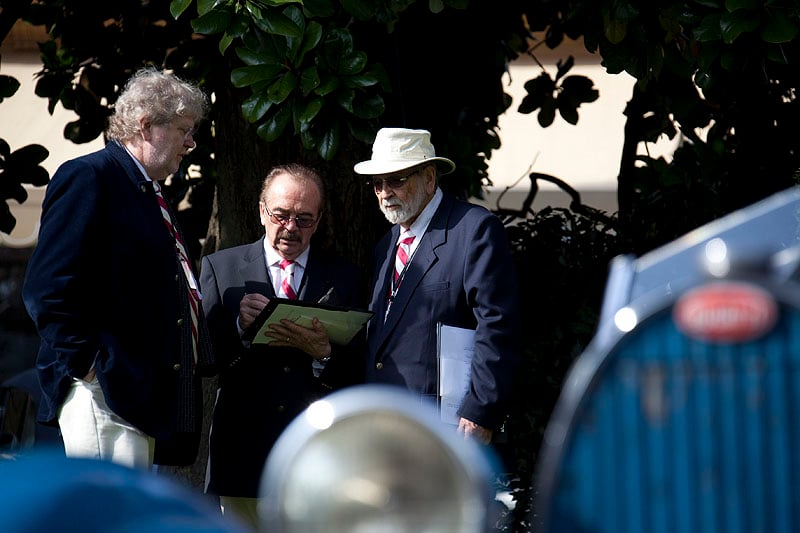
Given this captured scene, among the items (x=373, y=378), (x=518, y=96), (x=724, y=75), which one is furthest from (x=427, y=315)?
(x=518, y=96)

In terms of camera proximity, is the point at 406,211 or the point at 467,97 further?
the point at 467,97

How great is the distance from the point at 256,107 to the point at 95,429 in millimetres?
1456

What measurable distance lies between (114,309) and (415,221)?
3.43ft

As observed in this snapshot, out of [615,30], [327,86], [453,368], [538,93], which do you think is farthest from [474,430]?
[538,93]

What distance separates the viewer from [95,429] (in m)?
3.59

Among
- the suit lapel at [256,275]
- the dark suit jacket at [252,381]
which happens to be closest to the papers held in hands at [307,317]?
the dark suit jacket at [252,381]

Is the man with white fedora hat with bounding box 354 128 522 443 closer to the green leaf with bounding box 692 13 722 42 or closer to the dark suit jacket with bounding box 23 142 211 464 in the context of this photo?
the dark suit jacket with bounding box 23 142 211 464

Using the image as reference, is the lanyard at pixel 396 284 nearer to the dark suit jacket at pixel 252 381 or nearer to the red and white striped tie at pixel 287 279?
the dark suit jacket at pixel 252 381

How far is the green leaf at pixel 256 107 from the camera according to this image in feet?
14.8

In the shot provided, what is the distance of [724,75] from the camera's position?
499 centimetres

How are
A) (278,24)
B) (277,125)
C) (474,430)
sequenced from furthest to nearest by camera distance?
(277,125) < (278,24) < (474,430)

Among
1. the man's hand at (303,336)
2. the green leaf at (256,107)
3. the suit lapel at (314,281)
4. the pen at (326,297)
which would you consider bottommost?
the man's hand at (303,336)

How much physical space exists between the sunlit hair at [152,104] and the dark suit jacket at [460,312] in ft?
2.88

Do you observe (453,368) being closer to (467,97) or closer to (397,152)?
(397,152)
